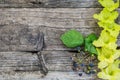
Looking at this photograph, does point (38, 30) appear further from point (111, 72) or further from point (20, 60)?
point (111, 72)

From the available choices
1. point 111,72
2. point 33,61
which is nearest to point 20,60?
point 33,61

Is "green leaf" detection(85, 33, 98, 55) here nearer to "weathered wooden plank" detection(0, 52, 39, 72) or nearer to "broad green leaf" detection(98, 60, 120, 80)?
"broad green leaf" detection(98, 60, 120, 80)

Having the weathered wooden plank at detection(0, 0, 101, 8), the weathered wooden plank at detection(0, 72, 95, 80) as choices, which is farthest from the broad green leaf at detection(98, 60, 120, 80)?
the weathered wooden plank at detection(0, 0, 101, 8)

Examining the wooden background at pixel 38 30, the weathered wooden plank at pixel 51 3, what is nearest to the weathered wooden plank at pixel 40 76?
the wooden background at pixel 38 30

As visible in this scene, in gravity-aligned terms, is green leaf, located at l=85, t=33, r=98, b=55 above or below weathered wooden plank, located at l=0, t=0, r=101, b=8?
below

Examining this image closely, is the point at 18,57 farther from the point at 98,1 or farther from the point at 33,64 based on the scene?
the point at 98,1

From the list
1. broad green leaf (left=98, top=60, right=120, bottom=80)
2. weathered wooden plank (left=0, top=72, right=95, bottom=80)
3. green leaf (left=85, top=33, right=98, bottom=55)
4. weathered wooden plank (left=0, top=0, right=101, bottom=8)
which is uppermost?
weathered wooden plank (left=0, top=0, right=101, bottom=8)
